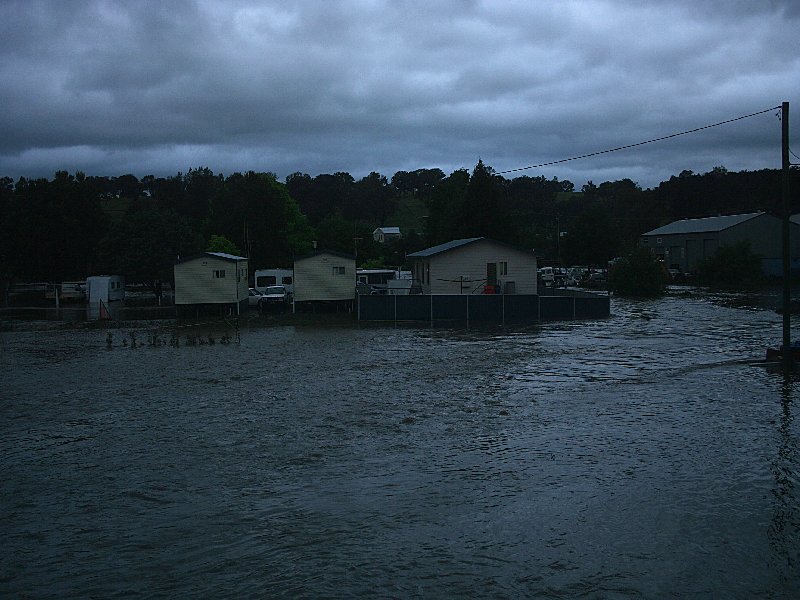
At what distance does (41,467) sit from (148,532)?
4433 mm

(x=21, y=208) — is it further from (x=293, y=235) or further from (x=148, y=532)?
(x=148, y=532)

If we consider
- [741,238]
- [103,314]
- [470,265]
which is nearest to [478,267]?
[470,265]

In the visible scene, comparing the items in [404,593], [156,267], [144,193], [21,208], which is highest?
[144,193]

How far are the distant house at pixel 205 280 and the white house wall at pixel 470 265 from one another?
39.2 feet

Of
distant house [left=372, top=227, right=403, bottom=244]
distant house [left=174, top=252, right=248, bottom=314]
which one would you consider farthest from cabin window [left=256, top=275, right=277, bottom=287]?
distant house [left=372, top=227, right=403, bottom=244]

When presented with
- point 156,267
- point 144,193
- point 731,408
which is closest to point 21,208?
point 156,267

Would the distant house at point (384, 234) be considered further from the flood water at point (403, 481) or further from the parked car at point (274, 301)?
the flood water at point (403, 481)

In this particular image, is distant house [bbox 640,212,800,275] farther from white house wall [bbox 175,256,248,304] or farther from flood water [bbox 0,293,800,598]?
flood water [bbox 0,293,800,598]

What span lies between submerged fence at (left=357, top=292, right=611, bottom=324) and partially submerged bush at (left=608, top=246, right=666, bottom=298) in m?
22.5

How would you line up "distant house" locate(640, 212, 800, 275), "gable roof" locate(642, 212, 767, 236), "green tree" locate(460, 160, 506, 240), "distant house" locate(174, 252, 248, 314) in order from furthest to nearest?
"gable roof" locate(642, 212, 767, 236)
"distant house" locate(640, 212, 800, 275)
"green tree" locate(460, 160, 506, 240)
"distant house" locate(174, 252, 248, 314)

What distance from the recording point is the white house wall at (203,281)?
44.5 metres

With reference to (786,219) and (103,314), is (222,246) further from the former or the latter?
(786,219)

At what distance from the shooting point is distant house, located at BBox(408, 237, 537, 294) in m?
46.1

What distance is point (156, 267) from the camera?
6338 centimetres
